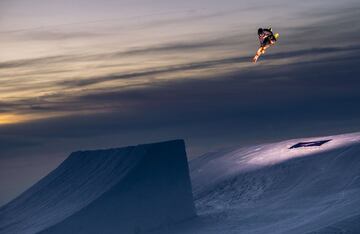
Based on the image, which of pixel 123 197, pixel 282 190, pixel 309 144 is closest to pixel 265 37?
pixel 123 197

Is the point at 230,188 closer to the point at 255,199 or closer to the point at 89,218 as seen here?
the point at 255,199

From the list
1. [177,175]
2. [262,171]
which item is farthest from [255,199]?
[177,175]

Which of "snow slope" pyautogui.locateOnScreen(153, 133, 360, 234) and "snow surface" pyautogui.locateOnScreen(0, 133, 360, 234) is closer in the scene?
"snow slope" pyautogui.locateOnScreen(153, 133, 360, 234)

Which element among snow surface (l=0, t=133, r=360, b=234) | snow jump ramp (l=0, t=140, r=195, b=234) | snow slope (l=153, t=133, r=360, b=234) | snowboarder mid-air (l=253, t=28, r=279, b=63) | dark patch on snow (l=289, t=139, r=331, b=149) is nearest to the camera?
snowboarder mid-air (l=253, t=28, r=279, b=63)

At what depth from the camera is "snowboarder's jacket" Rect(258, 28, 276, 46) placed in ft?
204

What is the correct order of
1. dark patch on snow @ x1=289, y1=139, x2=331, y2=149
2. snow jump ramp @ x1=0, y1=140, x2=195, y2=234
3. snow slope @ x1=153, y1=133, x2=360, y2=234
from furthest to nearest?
1. dark patch on snow @ x1=289, y1=139, x2=331, y2=149
2. snow jump ramp @ x1=0, y1=140, x2=195, y2=234
3. snow slope @ x1=153, y1=133, x2=360, y2=234

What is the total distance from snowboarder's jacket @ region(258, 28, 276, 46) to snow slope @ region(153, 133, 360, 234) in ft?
118

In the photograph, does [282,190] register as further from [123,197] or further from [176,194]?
[123,197]

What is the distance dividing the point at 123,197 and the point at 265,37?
181 ft

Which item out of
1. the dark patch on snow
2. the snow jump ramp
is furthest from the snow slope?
the snow jump ramp

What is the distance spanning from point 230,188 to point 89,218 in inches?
1033

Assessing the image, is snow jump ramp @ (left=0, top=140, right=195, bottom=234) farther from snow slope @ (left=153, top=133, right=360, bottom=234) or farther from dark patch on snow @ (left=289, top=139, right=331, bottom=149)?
dark patch on snow @ (left=289, top=139, right=331, bottom=149)

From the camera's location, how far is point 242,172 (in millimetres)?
126688

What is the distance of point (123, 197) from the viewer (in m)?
112
